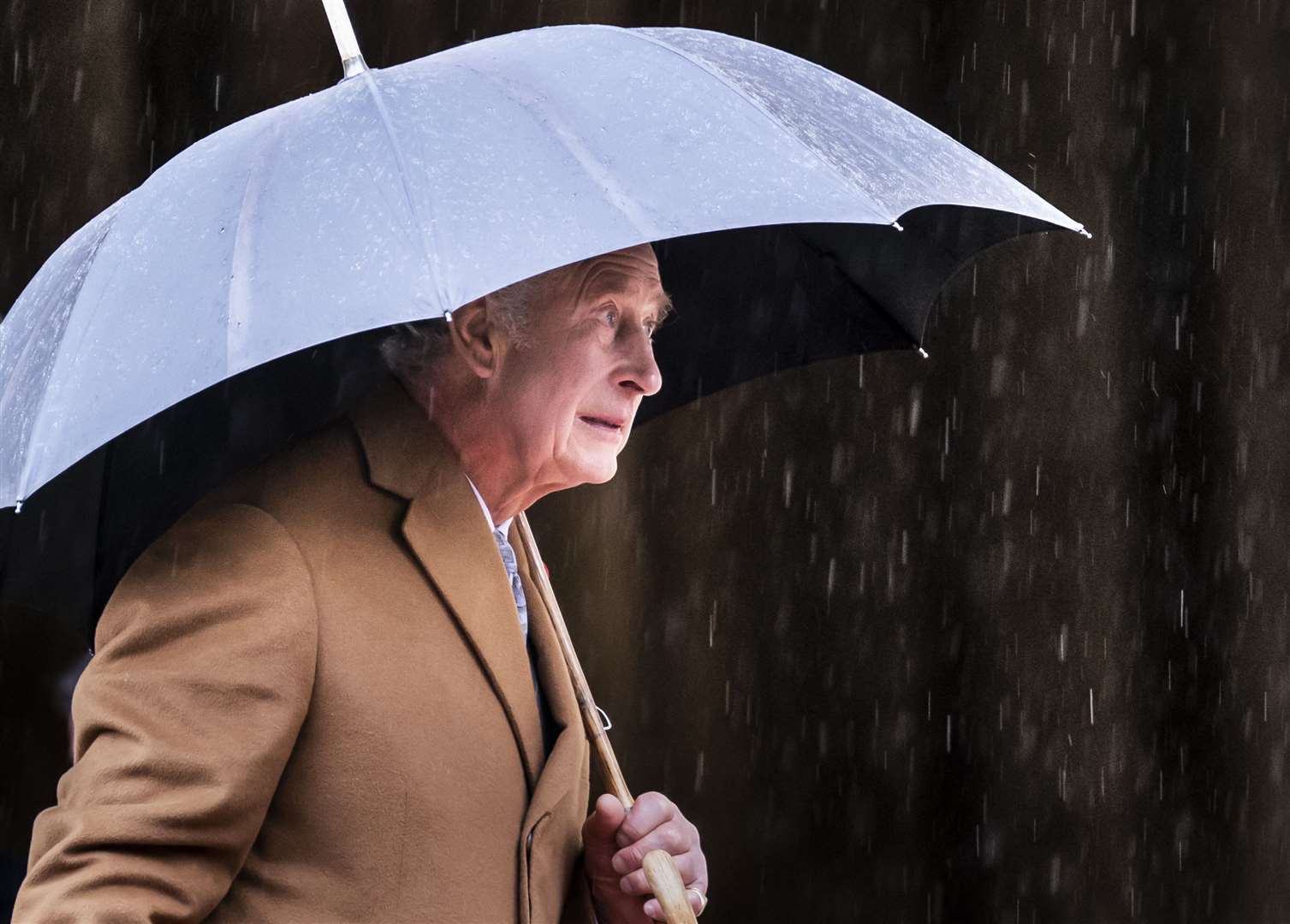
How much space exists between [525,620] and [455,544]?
246 mm

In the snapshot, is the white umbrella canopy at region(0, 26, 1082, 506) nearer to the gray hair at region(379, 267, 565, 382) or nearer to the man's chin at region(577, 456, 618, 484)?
the gray hair at region(379, 267, 565, 382)

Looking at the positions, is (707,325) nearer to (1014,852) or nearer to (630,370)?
(630,370)

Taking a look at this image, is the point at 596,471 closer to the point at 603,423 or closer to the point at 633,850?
the point at 603,423

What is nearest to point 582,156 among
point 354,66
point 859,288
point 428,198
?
point 428,198

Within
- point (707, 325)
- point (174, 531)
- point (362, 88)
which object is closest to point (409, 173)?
point (362, 88)

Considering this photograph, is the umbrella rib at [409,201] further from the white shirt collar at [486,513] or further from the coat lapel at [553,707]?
the coat lapel at [553,707]

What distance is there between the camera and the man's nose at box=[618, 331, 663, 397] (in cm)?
208

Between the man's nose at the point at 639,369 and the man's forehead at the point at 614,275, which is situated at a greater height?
the man's forehead at the point at 614,275

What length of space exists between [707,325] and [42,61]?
177 cm

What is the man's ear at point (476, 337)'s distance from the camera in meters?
2.01

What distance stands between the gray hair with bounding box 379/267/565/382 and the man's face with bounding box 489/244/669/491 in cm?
1

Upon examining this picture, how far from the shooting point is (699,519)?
3.74 metres

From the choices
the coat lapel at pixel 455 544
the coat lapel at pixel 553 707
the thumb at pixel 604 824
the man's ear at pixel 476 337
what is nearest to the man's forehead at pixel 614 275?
the man's ear at pixel 476 337

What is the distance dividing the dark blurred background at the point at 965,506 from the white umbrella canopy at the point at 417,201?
1804 millimetres
